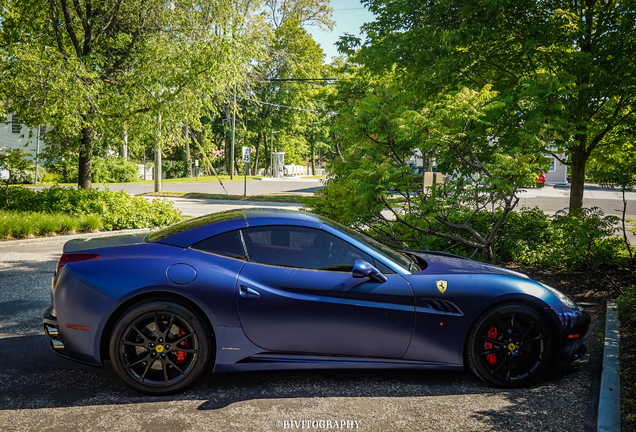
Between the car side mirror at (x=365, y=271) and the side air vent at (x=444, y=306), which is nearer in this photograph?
the car side mirror at (x=365, y=271)

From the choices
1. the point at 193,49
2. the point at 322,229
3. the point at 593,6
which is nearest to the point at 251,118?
the point at 193,49

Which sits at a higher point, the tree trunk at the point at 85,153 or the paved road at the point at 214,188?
the tree trunk at the point at 85,153

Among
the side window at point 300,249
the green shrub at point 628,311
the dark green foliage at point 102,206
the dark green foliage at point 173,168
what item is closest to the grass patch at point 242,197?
the dark green foliage at point 102,206

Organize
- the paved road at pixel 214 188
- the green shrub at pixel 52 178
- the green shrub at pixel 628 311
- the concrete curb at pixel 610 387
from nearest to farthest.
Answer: the concrete curb at pixel 610 387, the green shrub at pixel 628 311, the paved road at pixel 214 188, the green shrub at pixel 52 178

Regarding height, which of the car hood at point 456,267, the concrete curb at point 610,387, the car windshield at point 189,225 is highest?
the car windshield at point 189,225

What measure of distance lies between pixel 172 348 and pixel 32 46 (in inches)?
441

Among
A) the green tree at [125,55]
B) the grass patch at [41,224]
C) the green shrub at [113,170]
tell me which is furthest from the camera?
the green shrub at [113,170]

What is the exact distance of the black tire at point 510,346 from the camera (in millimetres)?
4152

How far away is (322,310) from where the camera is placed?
4004 mm

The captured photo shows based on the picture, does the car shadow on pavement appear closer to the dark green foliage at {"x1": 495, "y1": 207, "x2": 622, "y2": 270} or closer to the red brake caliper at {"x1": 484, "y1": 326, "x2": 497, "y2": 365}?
the red brake caliper at {"x1": 484, "y1": 326, "x2": 497, "y2": 365}

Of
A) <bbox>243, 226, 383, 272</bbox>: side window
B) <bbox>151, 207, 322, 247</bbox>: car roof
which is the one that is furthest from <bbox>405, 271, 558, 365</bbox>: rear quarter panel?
<bbox>151, 207, 322, 247</bbox>: car roof

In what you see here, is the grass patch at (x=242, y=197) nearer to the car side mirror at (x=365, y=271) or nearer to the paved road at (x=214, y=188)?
the paved road at (x=214, y=188)

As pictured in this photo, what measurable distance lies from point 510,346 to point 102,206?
38.0ft

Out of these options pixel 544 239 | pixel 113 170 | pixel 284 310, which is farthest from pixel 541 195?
pixel 113 170
